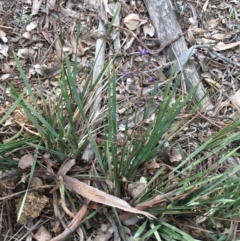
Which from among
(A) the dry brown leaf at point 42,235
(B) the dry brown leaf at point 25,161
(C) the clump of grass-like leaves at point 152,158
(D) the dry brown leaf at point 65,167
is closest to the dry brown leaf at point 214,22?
(C) the clump of grass-like leaves at point 152,158

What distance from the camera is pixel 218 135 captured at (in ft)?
6.00

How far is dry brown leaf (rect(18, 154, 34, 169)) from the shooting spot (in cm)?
178

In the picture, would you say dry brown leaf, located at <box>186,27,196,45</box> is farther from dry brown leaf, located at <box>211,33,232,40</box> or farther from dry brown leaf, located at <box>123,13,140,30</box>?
dry brown leaf, located at <box>123,13,140,30</box>

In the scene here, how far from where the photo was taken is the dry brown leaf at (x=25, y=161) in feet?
5.84

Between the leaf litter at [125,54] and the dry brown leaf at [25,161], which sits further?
the leaf litter at [125,54]

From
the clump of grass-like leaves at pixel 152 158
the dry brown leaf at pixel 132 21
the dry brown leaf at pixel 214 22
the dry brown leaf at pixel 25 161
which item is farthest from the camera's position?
the dry brown leaf at pixel 214 22

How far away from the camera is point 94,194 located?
5.78 feet

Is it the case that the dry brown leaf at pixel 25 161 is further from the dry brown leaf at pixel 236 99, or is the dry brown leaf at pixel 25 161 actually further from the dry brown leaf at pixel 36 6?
the dry brown leaf at pixel 236 99

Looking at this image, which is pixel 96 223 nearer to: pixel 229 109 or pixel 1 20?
pixel 229 109

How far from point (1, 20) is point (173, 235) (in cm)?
140

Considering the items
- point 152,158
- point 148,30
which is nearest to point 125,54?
point 148,30

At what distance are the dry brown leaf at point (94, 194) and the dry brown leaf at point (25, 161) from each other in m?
0.16

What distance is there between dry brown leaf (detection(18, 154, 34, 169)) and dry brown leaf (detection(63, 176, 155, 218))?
0.52 ft

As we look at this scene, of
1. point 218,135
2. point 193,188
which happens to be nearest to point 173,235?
point 193,188
